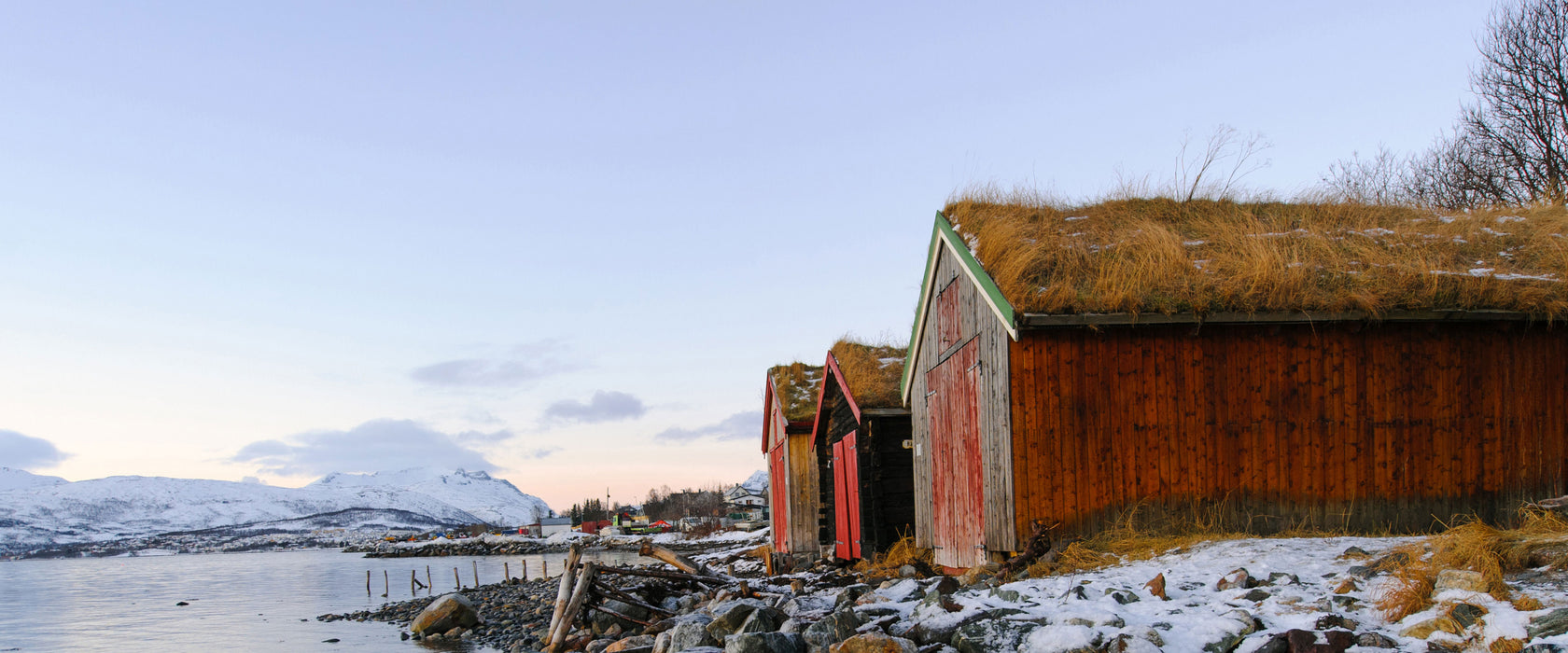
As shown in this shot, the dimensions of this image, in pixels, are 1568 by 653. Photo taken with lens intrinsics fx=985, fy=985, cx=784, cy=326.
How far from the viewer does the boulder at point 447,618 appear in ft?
81.4

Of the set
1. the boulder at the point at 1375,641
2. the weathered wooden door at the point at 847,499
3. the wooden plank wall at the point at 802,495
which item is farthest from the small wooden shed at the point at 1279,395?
the wooden plank wall at the point at 802,495

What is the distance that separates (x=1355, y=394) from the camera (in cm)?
1163

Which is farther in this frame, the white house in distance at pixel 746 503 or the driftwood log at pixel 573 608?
the white house in distance at pixel 746 503

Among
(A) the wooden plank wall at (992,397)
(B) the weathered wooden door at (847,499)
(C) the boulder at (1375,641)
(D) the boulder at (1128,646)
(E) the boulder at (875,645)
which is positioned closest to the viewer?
(C) the boulder at (1375,641)

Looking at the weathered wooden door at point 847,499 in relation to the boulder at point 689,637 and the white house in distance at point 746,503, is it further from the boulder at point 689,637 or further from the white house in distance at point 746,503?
the white house in distance at point 746,503

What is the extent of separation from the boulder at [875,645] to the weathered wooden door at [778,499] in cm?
1664

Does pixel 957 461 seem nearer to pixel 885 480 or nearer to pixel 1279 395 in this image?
pixel 1279 395

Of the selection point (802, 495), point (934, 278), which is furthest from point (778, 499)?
point (934, 278)

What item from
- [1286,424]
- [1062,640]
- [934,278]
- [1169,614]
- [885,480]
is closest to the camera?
[1062,640]

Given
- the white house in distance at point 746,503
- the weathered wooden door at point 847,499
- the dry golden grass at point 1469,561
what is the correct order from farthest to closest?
the white house in distance at point 746,503, the weathered wooden door at point 847,499, the dry golden grass at point 1469,561

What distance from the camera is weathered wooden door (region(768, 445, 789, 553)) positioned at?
2711cm

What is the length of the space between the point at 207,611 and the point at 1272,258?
42.2m

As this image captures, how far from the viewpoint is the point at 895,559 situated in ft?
58.4

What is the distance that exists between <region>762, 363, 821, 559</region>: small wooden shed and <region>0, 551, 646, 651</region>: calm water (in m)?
9.65
